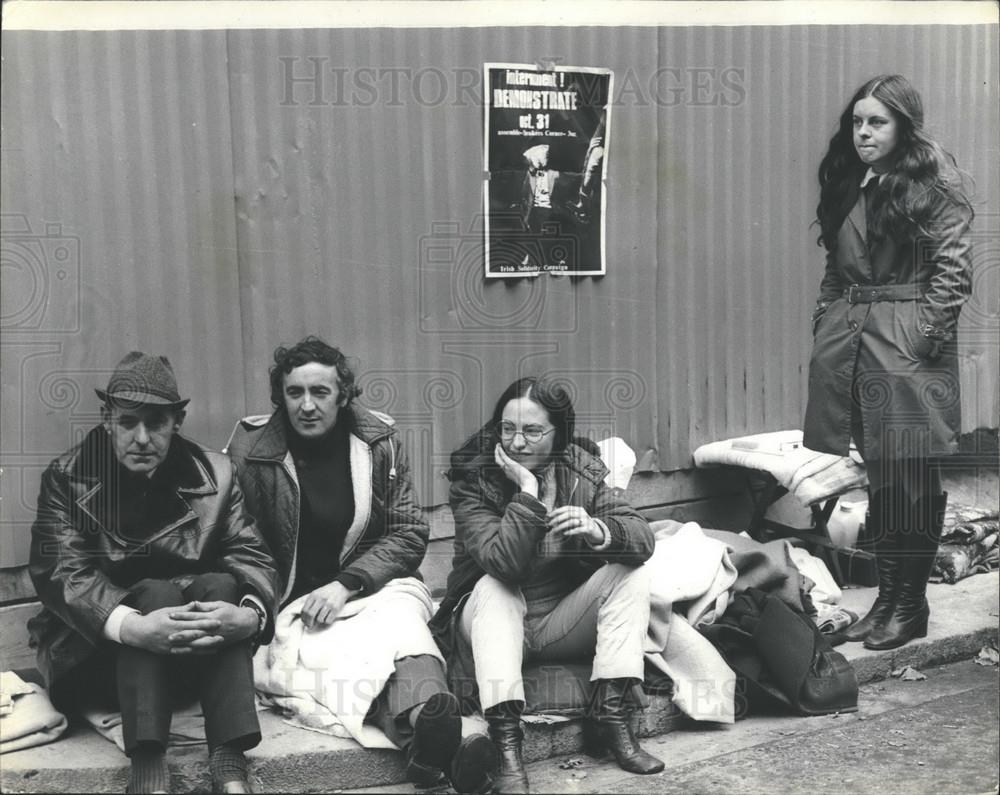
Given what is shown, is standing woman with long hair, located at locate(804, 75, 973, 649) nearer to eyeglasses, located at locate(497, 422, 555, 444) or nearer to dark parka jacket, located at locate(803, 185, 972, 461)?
dark parka jacket, located at locate(803, 185, 972, 461)

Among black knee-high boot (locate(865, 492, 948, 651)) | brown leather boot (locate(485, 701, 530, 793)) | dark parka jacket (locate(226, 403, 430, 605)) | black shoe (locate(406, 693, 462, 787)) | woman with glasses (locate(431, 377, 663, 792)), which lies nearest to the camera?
black shoe (locate(406, 693, 462, 787))

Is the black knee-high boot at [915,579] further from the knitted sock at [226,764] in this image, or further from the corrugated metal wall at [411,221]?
the knitted sock at [226,764]

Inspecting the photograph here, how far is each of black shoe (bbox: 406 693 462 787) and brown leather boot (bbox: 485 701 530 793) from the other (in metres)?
0.19

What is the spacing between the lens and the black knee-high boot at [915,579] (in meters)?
4.70

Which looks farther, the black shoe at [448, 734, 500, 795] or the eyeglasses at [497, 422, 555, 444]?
the eyeglasses at [497, 422, 555, 444]

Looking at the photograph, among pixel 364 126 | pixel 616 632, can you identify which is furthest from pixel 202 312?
pixel 616 632

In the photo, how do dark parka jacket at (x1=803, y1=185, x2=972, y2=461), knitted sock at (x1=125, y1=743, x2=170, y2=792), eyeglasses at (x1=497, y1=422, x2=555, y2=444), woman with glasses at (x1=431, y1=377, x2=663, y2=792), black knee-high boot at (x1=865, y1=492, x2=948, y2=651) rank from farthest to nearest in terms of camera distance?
black knee-high boot at (x1=865, y1=492, x2=948, y2=651)
dark parka jacket at (x1=803, y1=185, x2=972, y2=461)
eyeglasses at (x1=497, y1=422, x2=555, y2=444)
woman with glasses at (x1=431, y1=377, x2=663, y2=792)
knitted sock at (x1=125, y1=743, x2=170, y2=792)

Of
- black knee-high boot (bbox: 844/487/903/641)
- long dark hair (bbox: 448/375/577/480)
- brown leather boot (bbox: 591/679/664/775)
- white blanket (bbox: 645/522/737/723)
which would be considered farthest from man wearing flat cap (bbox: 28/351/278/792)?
black knee-high boot (bbox: 844/487/903/641)

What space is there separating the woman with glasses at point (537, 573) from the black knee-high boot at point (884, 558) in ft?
4.09

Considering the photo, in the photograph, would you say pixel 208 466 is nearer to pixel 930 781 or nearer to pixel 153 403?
pixel 153 403

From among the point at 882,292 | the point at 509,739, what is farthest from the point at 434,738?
the point at 882,292

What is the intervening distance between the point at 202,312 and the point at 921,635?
3.13 m

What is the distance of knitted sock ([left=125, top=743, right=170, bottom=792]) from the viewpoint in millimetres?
3439

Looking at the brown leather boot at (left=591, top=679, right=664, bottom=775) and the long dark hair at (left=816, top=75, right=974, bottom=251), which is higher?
the long dark hair at (left=816, top=75, right=974, bottom=251)
